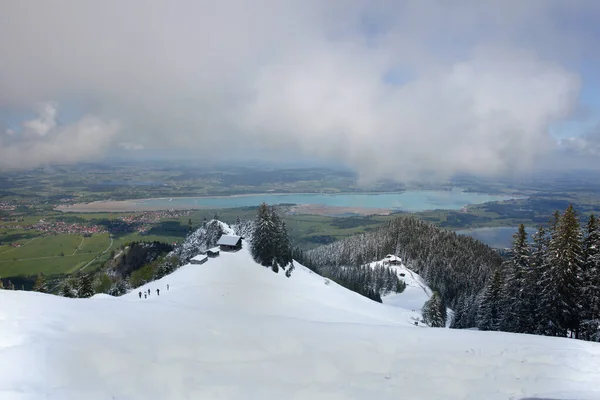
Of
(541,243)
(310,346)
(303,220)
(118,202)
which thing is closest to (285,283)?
(541,243)

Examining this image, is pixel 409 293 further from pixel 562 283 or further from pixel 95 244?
pixel 95 244

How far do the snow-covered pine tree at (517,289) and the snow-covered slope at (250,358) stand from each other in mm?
17134

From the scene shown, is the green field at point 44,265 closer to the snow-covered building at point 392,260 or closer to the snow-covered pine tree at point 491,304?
the snow-covered pine tree at point 491,304

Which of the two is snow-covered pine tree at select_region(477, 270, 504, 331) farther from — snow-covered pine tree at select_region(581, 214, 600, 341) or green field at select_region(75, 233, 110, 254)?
green field at select_region(75, 233, 110, 254)

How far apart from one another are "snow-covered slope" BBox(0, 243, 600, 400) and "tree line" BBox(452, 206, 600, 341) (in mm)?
14107

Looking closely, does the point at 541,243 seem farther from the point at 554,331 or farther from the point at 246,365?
the point at 246,365

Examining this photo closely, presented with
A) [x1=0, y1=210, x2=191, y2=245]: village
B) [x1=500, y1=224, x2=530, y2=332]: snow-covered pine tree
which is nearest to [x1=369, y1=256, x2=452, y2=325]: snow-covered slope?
[x1=500, y1=224, x2=530, y2=332]: snow-covered pine tree

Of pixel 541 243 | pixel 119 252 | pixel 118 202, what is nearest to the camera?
pixel 541 243

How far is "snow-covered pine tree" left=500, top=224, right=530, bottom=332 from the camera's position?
84.2 ft

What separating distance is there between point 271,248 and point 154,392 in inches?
1712

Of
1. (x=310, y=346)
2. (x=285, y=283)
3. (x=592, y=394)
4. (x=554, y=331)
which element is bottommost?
(x=285, y=283)

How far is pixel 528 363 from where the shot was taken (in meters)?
9.28

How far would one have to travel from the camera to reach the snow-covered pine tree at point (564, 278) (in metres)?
22.1

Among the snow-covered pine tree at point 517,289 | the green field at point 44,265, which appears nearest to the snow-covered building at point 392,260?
the snow-covered pine tree at point 517,289
